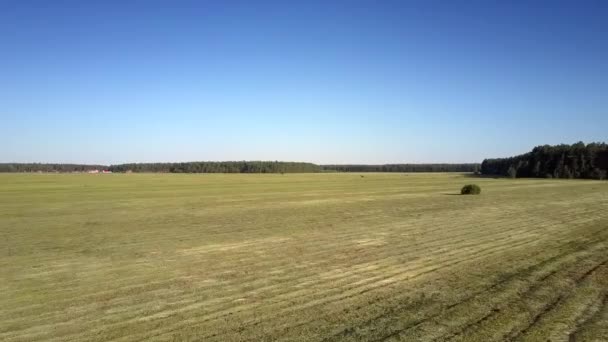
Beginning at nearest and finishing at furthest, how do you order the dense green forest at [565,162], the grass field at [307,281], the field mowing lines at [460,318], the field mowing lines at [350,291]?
the field mowing lines at [460,318] < the grass field at [307,281] < the field mowing lines at [350,291] < the dense green forest at [565,162]

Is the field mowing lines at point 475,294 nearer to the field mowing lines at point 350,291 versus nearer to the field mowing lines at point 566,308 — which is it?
the field mowing lines at point 350,291

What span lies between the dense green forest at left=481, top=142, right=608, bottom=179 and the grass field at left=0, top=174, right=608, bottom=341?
365ft

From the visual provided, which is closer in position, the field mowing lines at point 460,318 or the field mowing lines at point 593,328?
the field mowing lines at point 593,328

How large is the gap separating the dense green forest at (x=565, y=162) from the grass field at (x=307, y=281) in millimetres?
111344

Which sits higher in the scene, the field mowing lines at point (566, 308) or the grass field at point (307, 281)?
the field mowing lines at point (566, 308)

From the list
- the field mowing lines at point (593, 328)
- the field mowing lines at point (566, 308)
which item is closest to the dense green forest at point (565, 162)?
the field mowing lines at point (566, 308)

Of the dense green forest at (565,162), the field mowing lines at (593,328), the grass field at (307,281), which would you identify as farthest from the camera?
the dense green forest at (565,162)

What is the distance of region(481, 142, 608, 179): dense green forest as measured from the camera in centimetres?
12200

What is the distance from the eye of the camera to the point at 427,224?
83.3 feet

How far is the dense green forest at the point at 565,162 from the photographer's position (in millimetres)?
122000

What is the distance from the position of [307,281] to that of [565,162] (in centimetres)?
13462

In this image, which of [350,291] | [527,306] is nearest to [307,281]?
[350,291]

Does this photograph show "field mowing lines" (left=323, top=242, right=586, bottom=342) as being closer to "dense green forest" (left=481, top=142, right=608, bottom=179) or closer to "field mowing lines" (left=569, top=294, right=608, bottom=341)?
"field mowing lines" (left=569, top=294, right=608, bottom=341)

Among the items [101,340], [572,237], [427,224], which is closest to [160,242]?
[101,340]
